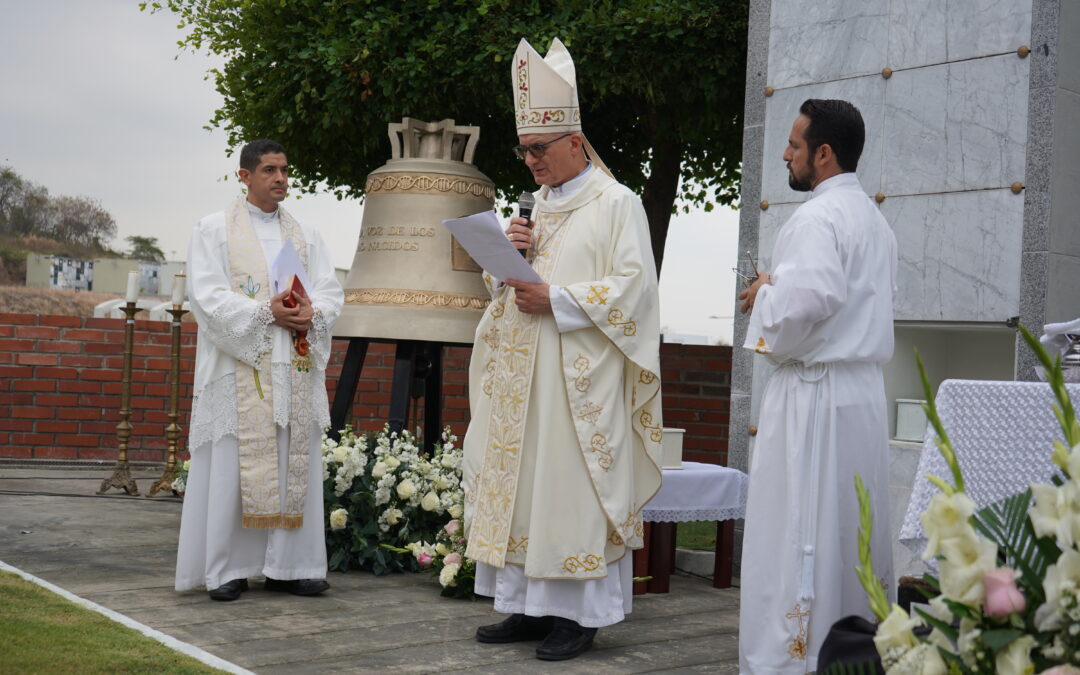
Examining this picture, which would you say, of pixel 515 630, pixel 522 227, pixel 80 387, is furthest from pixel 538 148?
pixel 80 387

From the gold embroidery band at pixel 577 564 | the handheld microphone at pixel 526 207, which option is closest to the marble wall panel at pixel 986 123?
the handheld microphone at pixel 526 207

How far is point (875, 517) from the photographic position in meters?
3.75

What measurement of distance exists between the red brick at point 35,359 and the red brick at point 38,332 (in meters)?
0.15

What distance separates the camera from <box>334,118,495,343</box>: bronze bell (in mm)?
6543

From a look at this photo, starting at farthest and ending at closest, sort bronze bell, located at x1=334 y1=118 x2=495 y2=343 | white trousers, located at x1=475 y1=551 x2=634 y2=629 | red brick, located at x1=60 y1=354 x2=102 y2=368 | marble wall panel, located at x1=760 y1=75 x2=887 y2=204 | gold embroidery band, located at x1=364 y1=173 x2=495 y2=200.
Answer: red brick, located at x1=60 y1=354 x2=102 y2=368 → gold embroidery band, located at x1=364 y1=173 x2=495 y2=200 → bronze bell, located at x1=334 y1=118 x2=495 y2=343 → marble wall panel, located at x1=760 y1=75 x2=887 y2=204 → white trousers, located at x1=475 y1=551 x2=634 y2=629

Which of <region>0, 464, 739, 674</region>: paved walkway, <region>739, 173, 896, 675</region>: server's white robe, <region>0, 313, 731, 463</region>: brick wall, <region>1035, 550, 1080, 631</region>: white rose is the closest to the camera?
<region>1035, 550, 1080, 631</region>: white rose

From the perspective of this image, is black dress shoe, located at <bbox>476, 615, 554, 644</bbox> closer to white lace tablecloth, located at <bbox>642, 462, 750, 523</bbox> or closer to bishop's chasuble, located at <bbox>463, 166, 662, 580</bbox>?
bishop's chasuble, located at <bbox>463, 166, 662, 580</bbox>

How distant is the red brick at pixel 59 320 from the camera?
10.1m

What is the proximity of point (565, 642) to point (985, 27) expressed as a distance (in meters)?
3.16

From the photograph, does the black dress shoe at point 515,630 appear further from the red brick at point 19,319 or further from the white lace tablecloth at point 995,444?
the red brick at point 19,319

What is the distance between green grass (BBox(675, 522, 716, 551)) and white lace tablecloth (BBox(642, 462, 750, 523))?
1.14 meters

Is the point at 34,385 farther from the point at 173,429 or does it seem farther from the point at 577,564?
the point at 577,564

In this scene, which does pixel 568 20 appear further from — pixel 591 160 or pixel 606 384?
pixel 606 384

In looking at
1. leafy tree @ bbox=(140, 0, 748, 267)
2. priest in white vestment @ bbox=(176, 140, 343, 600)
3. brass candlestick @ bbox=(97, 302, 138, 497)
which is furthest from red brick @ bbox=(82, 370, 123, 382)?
priest in white vestment @ bbox=(176, 140, 343, 600)
